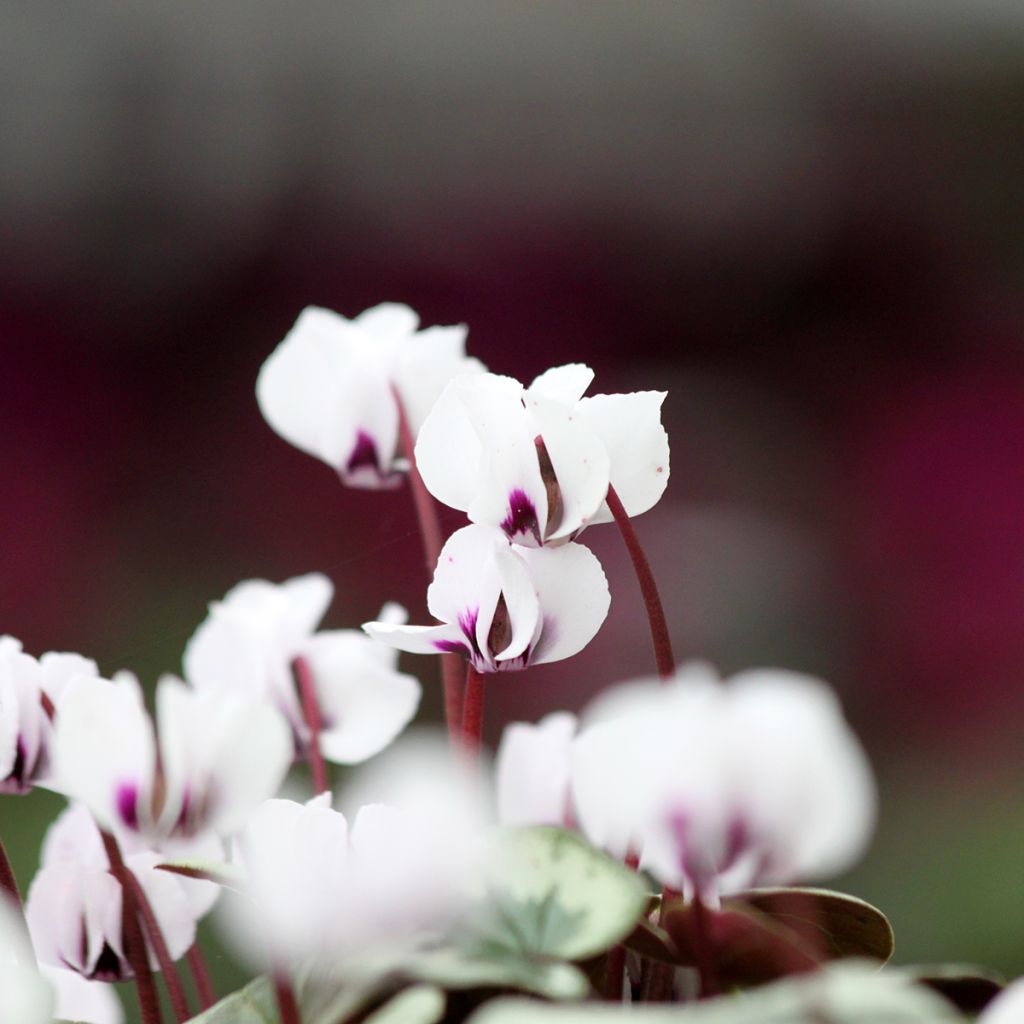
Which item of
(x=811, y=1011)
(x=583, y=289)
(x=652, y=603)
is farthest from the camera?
(x=583, y=289)

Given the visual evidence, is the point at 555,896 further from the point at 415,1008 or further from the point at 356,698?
the point at 356,698

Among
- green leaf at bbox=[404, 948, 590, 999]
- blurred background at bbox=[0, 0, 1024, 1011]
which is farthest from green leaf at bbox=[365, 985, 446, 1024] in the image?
blurred background at bbox=[0, 0, 1024, 1011]

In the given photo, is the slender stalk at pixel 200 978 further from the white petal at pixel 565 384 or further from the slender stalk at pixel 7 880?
the white petal at pixel 565 384

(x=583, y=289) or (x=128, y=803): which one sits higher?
(x=583, y=289)

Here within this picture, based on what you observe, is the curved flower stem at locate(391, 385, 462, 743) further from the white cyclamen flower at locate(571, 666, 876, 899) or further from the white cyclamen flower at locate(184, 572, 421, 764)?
the white cyclamen flower at locate(571, 666, 876, 899)

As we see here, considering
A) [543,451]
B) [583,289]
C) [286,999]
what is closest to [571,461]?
[543,451]

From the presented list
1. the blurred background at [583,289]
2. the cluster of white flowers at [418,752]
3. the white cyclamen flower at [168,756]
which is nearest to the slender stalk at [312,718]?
the cluster of white flowers at [418,752]
